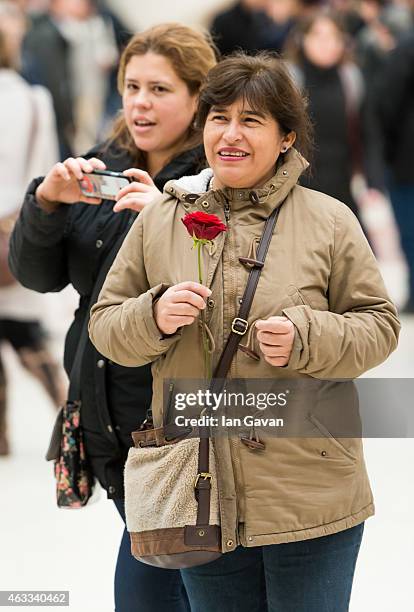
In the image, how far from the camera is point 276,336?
2176 mm

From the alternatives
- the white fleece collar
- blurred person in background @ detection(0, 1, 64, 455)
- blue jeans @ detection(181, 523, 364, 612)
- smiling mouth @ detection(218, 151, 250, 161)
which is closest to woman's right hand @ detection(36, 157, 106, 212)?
the white fleece collar

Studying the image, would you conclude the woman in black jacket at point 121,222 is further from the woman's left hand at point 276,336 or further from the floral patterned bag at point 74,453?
the woman's left hand at point 276,336

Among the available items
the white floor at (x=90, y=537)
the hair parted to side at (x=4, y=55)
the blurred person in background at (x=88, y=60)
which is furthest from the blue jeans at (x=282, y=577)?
the blurred person in background at (x=88, y=60)

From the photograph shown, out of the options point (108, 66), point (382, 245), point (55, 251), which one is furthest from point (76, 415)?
point (108, 66)

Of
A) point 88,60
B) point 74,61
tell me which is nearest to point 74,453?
point 74,61

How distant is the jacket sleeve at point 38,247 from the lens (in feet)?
9.52

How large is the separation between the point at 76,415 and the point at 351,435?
0.84m

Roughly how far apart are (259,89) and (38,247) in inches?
32.7

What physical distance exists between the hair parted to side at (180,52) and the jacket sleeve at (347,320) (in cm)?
74

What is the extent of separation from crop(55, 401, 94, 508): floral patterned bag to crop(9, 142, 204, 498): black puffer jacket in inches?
0.9

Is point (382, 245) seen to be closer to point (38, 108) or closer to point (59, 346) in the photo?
point (59, 346)

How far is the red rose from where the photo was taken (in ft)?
7.16

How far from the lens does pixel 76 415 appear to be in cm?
293

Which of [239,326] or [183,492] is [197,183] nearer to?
[239,326]
